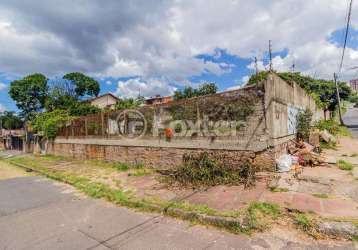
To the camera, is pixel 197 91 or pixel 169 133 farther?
pixel 197 91

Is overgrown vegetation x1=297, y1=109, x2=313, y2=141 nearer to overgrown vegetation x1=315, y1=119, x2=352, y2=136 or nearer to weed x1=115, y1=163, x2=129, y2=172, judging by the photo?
overgrown vegetation x1=315, y1=119, x2=352, y2=136

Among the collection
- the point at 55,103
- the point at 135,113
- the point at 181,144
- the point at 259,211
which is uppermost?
the point at 55,103

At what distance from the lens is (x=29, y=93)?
3406 centimetres

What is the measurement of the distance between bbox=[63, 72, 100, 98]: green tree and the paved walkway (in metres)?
35.1

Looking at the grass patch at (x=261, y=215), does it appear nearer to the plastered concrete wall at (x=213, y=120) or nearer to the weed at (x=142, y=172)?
the plastered concrete wall at (x=213, y=120)

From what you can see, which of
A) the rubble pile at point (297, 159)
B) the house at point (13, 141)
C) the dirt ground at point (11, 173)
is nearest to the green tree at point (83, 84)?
the house at point (13, 141)

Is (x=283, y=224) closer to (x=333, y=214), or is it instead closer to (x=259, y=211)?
(x=259, y=211)

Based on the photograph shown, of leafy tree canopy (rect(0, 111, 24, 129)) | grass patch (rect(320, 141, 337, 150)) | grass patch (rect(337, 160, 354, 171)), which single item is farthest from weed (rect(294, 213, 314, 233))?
leafy tree canopy (rect(0, 111, 24, 129))

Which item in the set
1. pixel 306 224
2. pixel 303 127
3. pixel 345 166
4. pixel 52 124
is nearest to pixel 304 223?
pixel 306 224

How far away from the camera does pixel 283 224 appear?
133 inches

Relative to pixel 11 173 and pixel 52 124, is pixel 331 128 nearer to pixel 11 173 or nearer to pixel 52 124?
pixel 11 173

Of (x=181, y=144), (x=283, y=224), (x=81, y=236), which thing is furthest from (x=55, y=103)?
(x=283, y=224)

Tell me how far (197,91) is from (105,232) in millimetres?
26381

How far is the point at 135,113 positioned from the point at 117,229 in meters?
5.93
